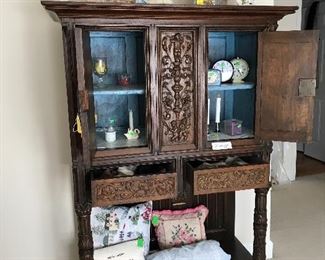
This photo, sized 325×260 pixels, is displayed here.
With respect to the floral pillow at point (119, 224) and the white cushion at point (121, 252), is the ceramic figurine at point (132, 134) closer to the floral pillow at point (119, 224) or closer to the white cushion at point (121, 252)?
the floral pillow at point (119, 224)

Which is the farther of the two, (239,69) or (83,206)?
(239,69)

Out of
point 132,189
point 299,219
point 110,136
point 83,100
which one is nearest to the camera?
point 83,100

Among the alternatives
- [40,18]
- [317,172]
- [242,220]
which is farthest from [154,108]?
[317,172]

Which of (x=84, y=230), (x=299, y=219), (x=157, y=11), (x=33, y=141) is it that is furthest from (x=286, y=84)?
(x=299, y=219)

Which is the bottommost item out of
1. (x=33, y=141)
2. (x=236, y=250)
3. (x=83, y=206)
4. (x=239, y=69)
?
(x=236, y=250)

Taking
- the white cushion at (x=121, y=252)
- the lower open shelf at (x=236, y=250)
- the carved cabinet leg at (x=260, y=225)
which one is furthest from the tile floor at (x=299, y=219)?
the white cushion at (x=121, y=252)

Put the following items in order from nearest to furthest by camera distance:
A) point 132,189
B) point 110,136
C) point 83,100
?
1. point 83,100
2. point 132,189
3. point 110,136

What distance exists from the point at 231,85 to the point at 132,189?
736mm

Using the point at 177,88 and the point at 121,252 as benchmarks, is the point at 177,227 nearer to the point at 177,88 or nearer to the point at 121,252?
the point at 121,252

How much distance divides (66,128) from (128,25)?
30.3 inches

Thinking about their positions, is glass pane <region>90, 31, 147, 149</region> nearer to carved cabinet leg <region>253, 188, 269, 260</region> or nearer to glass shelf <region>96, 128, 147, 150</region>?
glass shelf <region>96, 128, 147, 150</region>

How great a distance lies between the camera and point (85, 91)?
4.70 feet

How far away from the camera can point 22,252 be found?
2047mm

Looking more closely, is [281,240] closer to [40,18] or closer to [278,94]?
[278,94]
